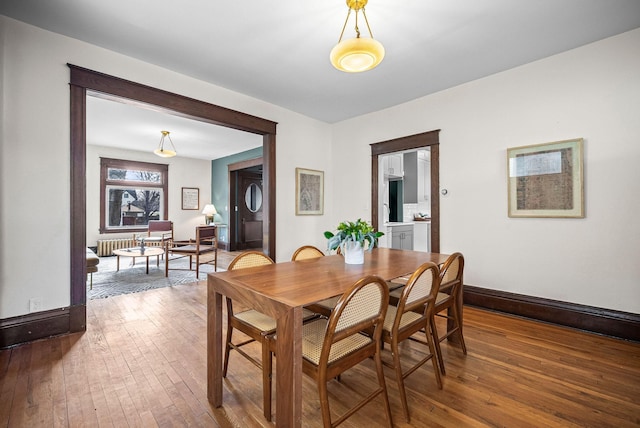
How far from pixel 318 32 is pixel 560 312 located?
11.6ft

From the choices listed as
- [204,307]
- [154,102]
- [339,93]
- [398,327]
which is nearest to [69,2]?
[154,102]

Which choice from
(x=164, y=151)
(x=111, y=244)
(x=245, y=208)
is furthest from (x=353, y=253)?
(x=111, y=244)

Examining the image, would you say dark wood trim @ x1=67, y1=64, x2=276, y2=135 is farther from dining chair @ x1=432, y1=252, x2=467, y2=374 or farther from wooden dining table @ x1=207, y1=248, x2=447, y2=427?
dining chair @ x1=432, y1=252, x2=467, y2=374

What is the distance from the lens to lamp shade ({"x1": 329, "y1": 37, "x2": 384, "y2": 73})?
1828 millimetres

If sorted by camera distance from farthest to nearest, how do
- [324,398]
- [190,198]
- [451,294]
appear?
1. [190,198]
2. [451,294]
3. [324,398]

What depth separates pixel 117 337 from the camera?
2.58m

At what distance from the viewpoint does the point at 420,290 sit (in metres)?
1.68

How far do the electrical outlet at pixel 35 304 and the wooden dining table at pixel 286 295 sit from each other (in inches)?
75.6

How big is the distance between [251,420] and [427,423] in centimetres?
95

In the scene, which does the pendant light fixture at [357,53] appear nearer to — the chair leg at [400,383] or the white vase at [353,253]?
the white vase at [353,253]

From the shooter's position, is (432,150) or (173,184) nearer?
(432,150)

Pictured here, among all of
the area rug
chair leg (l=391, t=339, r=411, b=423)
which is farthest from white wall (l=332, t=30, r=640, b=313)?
the area rug

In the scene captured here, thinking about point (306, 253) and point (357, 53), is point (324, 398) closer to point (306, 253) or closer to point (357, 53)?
point (306, 253)

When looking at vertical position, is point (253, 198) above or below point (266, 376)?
above
